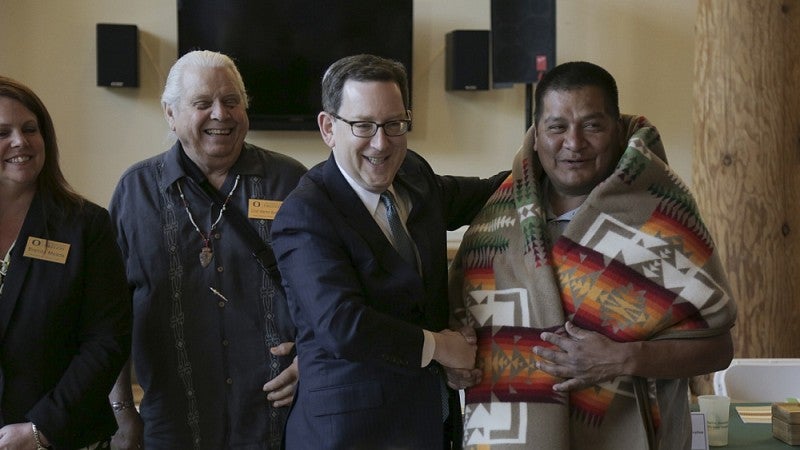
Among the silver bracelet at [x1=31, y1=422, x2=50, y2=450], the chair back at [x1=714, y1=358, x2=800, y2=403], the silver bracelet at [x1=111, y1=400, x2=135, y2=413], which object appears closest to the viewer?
the silver bracelet at [x1=31, y1=422, x2=50, y2=450]

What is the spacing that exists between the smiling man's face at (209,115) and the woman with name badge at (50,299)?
13.9 inches

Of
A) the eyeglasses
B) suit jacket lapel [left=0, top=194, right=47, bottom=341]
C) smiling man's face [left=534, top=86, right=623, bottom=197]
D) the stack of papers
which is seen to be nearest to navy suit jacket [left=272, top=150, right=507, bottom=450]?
the eyeglasses

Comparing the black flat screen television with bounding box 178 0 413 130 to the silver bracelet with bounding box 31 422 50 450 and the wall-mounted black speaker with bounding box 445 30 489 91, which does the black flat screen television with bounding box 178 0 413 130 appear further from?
the silver bracelet with bounding box 31 422 50 450

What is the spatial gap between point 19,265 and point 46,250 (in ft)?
0.24

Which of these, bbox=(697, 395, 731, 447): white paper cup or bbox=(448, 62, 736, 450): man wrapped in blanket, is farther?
bbox=(697, 395, 731, 447): white paper cup

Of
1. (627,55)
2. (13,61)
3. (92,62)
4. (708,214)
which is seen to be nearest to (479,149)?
(627,55)

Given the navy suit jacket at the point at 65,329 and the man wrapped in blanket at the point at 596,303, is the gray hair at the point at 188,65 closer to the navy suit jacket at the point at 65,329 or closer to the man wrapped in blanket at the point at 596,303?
the navy suit jacket at the point at 65,329

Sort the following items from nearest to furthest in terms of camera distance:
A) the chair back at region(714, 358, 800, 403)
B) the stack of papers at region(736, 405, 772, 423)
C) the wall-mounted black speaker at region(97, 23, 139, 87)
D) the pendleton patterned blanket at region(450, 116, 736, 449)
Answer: the pendleton patterned blanket at region(450, 116, 736, 449)
the stack of papers at region(736, 405, 772, 423)
the chair back at region(714, 358, 800, 403)
the wall-mounted black speaker at region(97, 23, 139, 87)

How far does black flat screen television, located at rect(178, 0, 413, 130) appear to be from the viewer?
6156 millimetres

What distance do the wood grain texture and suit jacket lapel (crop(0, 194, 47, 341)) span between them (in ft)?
10.8

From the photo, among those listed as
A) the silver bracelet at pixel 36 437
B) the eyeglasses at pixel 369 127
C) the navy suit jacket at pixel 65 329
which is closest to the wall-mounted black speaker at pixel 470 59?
the navy suit jacket at pixel 65 329

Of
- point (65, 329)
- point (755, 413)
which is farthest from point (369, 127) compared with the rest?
point (755, 413)

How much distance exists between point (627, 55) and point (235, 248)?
14.4 ft

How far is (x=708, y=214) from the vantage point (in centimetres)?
482
